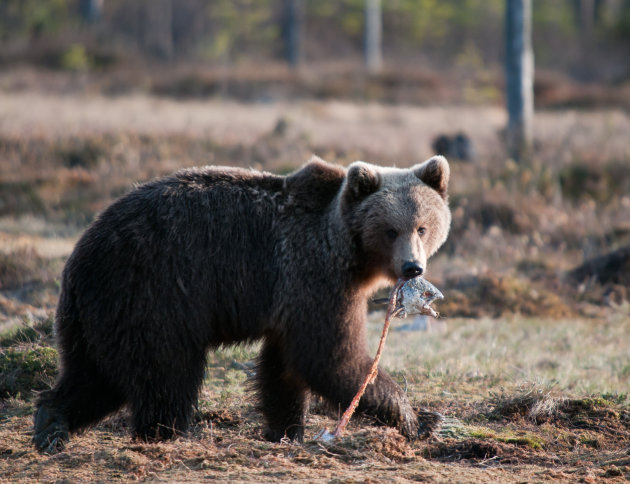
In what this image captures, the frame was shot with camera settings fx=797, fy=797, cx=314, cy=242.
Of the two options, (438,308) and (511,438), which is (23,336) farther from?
(438,308)

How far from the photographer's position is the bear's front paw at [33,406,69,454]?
16.9 feet

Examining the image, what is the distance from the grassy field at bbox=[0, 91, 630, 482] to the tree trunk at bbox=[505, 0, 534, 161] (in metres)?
0.47

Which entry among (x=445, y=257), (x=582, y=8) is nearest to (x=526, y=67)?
(x=445, y=257)

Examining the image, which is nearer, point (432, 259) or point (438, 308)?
point (438, 308)

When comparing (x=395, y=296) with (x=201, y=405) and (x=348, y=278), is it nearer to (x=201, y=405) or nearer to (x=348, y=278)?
(x=348, y=278)

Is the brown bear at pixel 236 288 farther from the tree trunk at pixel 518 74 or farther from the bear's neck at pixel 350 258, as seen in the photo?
the tree trunk at pixel 518 74

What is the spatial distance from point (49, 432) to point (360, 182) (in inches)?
105

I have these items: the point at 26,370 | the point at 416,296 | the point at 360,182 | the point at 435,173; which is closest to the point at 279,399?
the point at 416,296

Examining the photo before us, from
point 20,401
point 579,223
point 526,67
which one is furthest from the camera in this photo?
point 526,67

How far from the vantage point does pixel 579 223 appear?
12828mm

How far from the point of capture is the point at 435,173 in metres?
5.87

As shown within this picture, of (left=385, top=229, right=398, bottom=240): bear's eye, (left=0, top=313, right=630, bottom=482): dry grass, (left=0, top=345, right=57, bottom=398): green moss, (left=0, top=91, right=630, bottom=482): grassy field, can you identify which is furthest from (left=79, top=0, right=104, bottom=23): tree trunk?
(left=385, top=229, right=398, bottom=240): bear's eye

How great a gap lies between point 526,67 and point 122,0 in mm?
36010

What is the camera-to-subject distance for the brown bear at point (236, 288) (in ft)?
16.9
